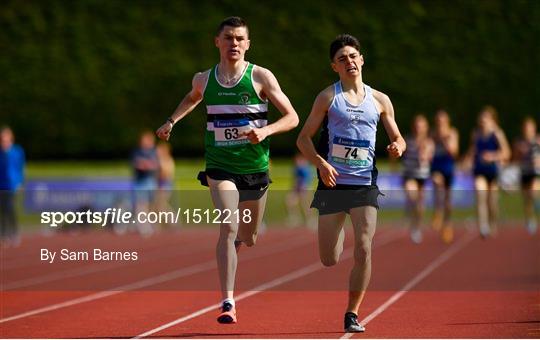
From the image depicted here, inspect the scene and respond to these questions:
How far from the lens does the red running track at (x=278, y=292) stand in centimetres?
941

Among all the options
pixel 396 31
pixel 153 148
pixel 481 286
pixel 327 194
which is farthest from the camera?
pixel 396 31

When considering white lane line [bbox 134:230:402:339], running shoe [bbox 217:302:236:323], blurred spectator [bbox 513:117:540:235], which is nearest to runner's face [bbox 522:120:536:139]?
blurred spectator [bbox 513:117:540:235]

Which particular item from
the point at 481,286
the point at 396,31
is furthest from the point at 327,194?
the point at 396,31

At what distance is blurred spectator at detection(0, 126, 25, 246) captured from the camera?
829 inches

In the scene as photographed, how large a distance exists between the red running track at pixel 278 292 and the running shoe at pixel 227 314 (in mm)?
102

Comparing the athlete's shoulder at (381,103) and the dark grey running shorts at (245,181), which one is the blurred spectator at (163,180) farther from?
the athlete's shoulder at (381,103)

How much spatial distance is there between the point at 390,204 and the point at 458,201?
1.44 meters

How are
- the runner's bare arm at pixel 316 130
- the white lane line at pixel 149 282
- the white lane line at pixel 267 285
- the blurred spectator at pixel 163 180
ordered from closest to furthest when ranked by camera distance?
the runner's bare arm at pixel 316 130 → the white lane line at pixel 267 285 → the white lane line at pixel 149 282 → the blurred spectator at pixel 163 180

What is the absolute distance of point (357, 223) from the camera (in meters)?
8.85

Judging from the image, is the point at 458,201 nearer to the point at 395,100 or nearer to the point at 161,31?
the point at 395,100

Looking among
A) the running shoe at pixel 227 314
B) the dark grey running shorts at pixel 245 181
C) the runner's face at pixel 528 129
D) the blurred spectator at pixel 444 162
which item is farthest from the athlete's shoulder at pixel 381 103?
the runner's face at pixel 528 129

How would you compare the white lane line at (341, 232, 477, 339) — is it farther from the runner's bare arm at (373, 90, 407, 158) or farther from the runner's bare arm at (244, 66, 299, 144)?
the runner's bare arm at (244, 66, 299, 144)

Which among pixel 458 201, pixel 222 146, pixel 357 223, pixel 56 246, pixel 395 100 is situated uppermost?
pixel 395 100

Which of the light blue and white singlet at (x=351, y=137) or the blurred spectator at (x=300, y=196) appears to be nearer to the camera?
the light blue and white singlet at (x=351, y=137)
